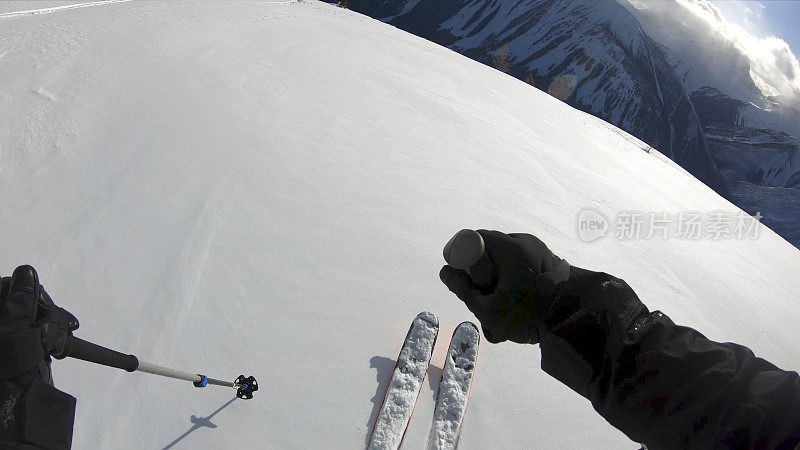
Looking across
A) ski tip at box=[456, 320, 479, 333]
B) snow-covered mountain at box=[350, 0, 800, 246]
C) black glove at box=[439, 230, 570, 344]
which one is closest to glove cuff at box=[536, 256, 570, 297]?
black glove at box=[439, 230, 570, 344]

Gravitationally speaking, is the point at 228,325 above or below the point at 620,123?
below

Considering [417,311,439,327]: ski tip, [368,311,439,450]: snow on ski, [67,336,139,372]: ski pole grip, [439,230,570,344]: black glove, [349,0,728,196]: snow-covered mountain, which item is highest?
[349,0,728,196]: snow-covered mountain

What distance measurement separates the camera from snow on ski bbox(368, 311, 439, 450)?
2453 mm

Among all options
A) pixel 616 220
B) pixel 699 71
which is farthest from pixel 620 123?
pixel 616 220

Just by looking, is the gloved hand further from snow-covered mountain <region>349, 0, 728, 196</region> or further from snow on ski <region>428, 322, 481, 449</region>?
snow-covered mountain <region>349, 0, 728, 196</region>

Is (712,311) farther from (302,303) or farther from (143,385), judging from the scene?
(143,385)

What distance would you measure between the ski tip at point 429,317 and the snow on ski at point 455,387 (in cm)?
16

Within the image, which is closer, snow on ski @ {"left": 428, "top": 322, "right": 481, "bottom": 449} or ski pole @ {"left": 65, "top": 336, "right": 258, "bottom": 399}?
ski pole @ {"left": 65, "top": 336, "right": 258, "bottom": 399}

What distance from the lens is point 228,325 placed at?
9.35 ft

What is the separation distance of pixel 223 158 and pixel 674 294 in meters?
4.68

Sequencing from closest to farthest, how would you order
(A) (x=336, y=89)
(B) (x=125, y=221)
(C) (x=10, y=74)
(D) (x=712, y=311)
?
1. (B) (x=125, y=221)
2. (D) (x=712, y=311)
3. (C) (x=10, y=74)
4. (A) (x=336, y=89)

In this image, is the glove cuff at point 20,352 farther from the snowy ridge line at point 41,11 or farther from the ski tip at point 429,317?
the snowy ridge line at point 41,11

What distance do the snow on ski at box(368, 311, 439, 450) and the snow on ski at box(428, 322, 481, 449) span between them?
0.48ft

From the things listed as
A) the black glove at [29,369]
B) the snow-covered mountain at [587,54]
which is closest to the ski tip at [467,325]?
the black glove at [29,369]
